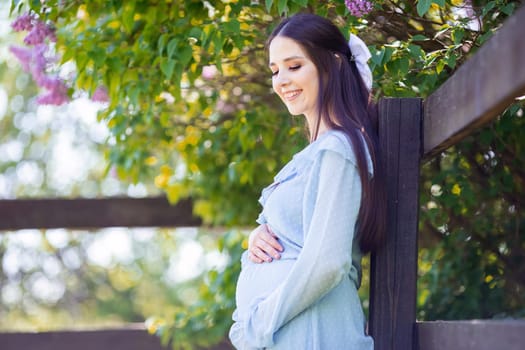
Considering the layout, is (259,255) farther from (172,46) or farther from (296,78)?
(172,46)

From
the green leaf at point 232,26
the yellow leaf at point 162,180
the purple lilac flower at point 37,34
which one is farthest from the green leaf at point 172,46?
the yellow leaf at point 162,180

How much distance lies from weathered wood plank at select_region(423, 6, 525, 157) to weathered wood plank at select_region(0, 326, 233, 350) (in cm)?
329

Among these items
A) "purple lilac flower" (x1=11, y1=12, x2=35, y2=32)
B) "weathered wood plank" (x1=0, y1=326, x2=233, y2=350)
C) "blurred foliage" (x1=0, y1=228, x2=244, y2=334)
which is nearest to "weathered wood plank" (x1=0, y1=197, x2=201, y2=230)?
"weathered wood plank" (x1=0, y1=326, x2=233, y2=350)

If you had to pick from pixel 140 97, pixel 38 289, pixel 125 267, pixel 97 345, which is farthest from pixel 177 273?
pixel 140 97

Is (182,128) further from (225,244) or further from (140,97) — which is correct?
(140,97)

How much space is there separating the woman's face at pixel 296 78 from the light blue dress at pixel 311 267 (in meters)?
0.14

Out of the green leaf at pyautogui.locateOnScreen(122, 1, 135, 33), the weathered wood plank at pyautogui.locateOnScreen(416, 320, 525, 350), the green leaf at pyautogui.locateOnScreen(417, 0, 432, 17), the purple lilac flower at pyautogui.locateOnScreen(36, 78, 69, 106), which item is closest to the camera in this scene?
the weathered wood plank at pyautogui.locateOnScreen(416, 320, 525, 350)

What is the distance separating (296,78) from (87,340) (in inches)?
130

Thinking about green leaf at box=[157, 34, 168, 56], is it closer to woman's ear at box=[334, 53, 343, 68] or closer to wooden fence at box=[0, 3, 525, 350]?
woman's ear at box=[334, 53, 343, 68]

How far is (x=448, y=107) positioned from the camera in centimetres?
171

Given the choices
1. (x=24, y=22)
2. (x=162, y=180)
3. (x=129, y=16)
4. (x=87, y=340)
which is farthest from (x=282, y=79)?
(x=87, y=340)

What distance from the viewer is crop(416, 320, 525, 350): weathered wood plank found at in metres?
1.34

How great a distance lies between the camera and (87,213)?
4.94 m

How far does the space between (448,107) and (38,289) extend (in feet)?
30.1
